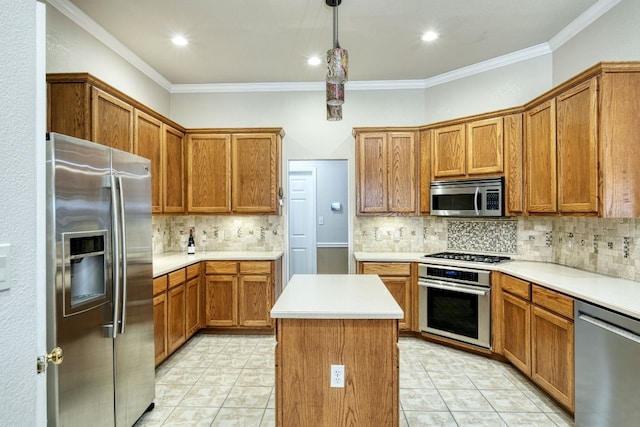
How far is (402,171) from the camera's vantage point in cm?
407

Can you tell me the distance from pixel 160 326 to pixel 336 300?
1.80 metres

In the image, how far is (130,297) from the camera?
2.22 meters

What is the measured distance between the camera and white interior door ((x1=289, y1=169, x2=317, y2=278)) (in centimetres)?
603

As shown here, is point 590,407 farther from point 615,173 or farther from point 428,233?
point 428,233

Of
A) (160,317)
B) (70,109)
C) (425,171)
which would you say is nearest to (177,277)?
(160,317)

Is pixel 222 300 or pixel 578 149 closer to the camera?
pixel 578 149

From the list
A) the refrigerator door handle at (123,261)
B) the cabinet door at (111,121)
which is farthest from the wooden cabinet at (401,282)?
the cabinet door at (111,121)

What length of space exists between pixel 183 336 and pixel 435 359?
240 centimetres

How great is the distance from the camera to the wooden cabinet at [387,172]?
160 inches

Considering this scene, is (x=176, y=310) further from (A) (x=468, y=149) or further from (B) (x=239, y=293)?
(A) (x=468, y=149)

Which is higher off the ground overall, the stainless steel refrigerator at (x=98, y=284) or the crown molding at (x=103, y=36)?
the crown molding at (x=103, y=36)

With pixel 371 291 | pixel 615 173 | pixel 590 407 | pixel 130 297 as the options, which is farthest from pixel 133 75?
pixel 590 407

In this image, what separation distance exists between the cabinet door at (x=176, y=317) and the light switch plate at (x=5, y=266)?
239 cm

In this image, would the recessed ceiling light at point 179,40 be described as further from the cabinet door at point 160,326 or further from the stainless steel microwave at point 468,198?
the stainless steel microwave at point 468,198
